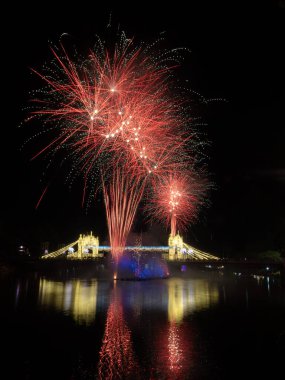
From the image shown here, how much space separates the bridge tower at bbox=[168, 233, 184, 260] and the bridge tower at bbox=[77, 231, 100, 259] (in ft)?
65.1

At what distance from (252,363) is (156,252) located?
80.8 m

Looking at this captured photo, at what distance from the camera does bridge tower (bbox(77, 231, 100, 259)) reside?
3997 inches

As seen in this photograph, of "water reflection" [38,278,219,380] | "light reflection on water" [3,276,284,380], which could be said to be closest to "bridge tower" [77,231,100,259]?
"light reflection on water" [3,276,284,380]

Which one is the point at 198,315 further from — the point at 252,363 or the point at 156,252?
the point at 156,252

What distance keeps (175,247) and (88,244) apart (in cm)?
2392

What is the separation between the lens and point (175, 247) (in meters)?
105

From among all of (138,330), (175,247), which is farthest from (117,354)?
(175,247)

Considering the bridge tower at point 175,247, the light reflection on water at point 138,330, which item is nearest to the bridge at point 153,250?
the bridge tower at point 175,247

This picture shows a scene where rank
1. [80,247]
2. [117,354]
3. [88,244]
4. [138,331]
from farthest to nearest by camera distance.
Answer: [88,244]
[80,247]
[138,331]
[117,354]

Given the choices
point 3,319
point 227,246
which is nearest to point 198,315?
point 3,319

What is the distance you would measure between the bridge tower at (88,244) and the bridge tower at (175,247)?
782 inches

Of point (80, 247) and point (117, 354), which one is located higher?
point (80, 247)

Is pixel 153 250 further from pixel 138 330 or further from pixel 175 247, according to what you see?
pixel 138 330

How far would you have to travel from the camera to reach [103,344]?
64.3 feet
